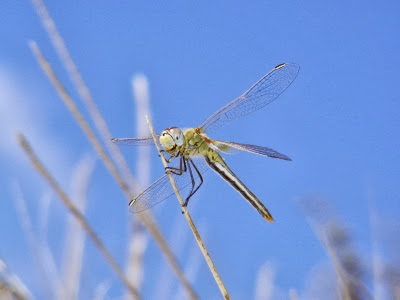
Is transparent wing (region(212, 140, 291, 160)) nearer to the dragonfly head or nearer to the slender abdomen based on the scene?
the slender abdomen

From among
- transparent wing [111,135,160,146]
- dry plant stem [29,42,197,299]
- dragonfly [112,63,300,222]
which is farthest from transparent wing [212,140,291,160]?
dry plant stem [29,42,197,299]

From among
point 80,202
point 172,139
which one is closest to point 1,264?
point 80,202

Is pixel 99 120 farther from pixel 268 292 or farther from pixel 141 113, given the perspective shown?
pixel 268 292

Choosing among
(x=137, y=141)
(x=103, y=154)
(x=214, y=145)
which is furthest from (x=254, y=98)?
(x=103, y=154)

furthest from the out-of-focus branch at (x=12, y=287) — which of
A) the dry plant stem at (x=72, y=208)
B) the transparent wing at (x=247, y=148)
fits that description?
the transparent wing at (x=247, y=148)

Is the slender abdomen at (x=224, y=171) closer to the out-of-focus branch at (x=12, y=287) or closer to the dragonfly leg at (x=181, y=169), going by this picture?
the dragonfly leg at (x=181, y=169)

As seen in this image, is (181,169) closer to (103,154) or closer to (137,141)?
(137,141)

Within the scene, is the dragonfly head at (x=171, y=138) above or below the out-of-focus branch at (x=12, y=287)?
above
